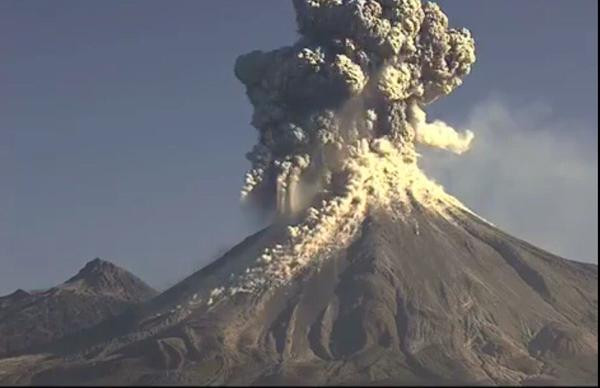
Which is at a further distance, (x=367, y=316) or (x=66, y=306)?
(x=66, y=306)

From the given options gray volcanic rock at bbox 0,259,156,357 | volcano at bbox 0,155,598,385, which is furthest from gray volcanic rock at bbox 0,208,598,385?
gray volcanic rock at bbox 0,259,156,357

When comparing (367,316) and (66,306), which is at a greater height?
(66,306)

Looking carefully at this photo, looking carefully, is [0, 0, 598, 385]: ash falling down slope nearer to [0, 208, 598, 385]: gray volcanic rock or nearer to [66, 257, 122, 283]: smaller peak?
[0, 208, 598, 385]: gray volcanic rock

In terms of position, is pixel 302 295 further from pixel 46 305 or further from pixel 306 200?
pixel 46 305

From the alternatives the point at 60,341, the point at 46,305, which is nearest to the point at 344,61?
the point at 60,341

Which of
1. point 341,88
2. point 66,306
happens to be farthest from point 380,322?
point 66,306

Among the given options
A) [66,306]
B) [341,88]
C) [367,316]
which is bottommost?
[367,316]

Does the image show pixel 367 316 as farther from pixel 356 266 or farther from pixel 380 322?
pixel 356 266
